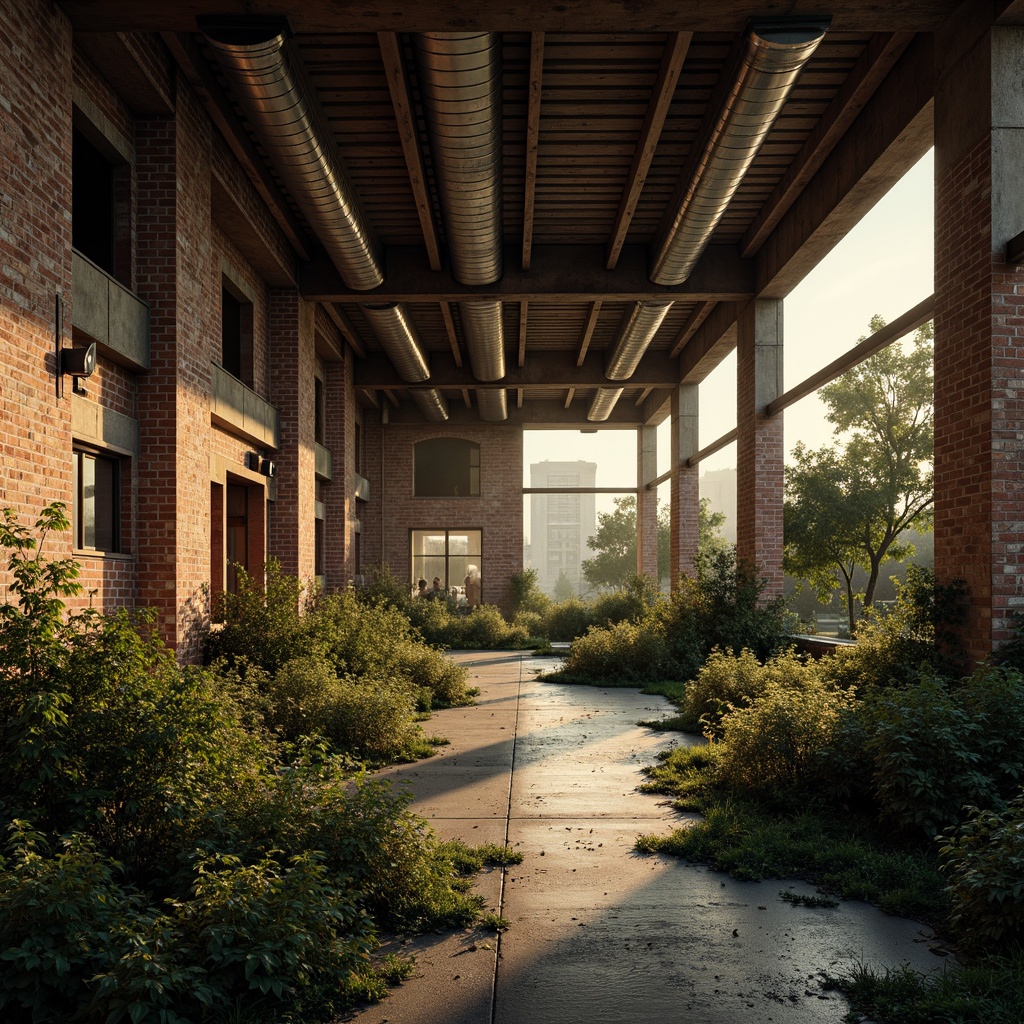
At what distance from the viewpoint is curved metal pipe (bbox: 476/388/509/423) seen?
20.5m

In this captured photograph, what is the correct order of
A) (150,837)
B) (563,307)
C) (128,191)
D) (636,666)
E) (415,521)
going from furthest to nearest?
(415,521)
(563,307)
(636,666)
(128,191)
(150,837)

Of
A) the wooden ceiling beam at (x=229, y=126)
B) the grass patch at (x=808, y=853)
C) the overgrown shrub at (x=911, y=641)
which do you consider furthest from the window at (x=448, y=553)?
the grass patch at (x=808, y=853)

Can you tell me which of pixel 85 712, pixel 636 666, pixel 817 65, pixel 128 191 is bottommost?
pixel 636 666

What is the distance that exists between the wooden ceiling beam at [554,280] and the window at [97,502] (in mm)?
5520

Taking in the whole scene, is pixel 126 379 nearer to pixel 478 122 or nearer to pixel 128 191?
pixel 128 191

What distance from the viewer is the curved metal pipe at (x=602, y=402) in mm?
20522

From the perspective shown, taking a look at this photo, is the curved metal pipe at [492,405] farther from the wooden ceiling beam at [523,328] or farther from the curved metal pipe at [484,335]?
the curved metal pipe at [484,335]

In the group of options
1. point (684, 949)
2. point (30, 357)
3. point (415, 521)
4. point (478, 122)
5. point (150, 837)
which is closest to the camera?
point (684, 949)

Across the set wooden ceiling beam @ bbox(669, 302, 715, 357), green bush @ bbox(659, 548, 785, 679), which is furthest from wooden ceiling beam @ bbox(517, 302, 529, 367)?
green bush @ bbox(659, 548, 785, 679)

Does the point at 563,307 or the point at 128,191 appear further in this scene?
the point at 563,307

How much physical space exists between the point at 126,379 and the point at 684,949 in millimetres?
6723

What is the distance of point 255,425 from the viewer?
38.4 ft

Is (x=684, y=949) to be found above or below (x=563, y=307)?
below

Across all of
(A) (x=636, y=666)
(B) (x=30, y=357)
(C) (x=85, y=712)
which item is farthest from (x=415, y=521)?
(C) (x=85, y=712)
